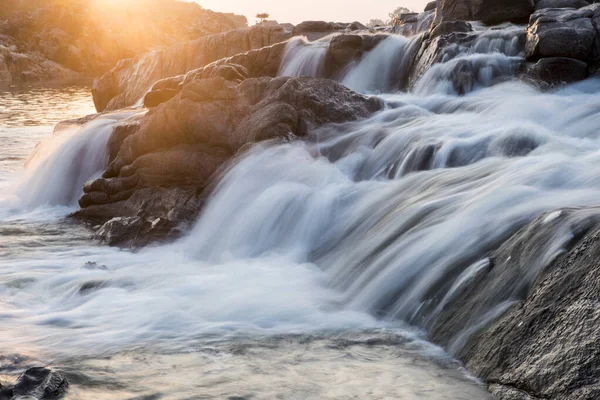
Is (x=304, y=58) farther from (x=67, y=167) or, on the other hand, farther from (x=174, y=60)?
(x=174, y=60)

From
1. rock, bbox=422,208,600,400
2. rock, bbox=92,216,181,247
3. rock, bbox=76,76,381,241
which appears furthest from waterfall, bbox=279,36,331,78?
rock, bbox=422,208,600,400

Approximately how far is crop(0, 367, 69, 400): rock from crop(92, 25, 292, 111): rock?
26.2 metres

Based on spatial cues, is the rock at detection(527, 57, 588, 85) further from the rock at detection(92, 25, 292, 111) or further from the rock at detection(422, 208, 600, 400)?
the rock at detection(92, 25, 292, 111)

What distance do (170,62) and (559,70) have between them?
2327 cm

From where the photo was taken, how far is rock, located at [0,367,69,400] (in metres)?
4.39

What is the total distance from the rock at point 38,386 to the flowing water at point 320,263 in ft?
0.35

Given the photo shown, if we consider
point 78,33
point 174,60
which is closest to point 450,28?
point 174,60

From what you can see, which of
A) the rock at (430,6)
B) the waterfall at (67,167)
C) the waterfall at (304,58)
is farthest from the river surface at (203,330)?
the rock at (430,6)

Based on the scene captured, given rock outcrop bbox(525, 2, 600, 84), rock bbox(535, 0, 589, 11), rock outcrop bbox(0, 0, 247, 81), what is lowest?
rock outcrop bbox(0, 0, 247, 81)

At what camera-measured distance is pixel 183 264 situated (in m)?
8.30

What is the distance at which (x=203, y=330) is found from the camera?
5777 mm

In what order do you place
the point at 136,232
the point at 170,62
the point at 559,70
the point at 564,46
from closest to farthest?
the point at 136,232
the point at 559,70
the point at 564,46
the point at 170,62

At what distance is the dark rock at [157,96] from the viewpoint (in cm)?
1445

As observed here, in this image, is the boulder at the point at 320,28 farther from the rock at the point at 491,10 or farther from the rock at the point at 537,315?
the rock at the point at 537,315
